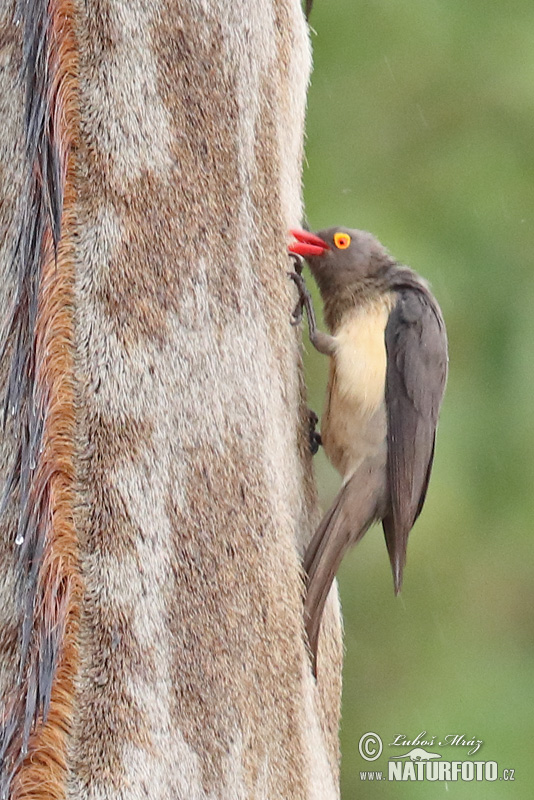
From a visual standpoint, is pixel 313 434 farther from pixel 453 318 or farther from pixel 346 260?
pixel 453 318

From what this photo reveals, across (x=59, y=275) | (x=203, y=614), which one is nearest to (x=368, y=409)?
(x=203, y=614)

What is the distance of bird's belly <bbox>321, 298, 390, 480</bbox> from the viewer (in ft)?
5.47

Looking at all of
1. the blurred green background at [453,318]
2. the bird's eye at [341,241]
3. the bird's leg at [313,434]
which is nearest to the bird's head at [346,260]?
the bird's eye at [341,241]

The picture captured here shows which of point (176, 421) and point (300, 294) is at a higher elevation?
point (300, 294)

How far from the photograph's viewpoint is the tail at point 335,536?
4.69 feet

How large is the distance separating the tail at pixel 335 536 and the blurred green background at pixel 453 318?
216 cm

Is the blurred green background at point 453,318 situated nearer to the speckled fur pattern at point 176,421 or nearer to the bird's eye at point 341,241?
the bird's eye at point 341,241

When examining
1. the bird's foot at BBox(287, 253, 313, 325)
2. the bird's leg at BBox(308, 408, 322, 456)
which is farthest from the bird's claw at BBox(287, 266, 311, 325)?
the bird's leg at BBox(308, 408, 322, 456)

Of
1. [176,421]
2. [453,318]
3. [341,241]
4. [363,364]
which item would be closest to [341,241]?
[341,241]

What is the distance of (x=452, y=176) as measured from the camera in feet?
14.6

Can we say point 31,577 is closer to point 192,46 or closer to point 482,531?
point 192,46

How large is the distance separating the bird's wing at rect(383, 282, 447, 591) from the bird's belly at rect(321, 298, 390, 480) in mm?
13

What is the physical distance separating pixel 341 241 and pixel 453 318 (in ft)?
8.61

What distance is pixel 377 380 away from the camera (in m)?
1.68
